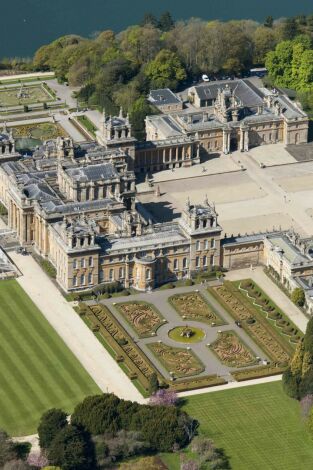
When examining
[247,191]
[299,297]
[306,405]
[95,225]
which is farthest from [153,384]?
[247,191]

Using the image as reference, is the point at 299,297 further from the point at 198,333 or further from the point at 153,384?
the point at 153,384

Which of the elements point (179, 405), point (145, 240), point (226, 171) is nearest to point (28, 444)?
point (179, 405)

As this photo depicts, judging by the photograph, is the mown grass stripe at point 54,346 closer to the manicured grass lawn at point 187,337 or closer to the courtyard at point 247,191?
the manicured grass lawn at point 187,337

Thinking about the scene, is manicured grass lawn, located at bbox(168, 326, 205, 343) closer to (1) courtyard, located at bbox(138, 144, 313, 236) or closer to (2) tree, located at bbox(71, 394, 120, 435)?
(2) tree, located at bbox(71, 394, 120, 435)

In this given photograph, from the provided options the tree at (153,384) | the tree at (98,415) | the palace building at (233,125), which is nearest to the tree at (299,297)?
the tree at (153,384)

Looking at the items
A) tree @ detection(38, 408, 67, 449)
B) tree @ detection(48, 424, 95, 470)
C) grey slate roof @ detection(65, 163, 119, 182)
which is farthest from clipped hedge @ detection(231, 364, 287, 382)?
grey slate roof @ detection(65, 163, 119, 182)

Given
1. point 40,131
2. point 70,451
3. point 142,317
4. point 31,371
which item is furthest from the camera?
point 40,131
